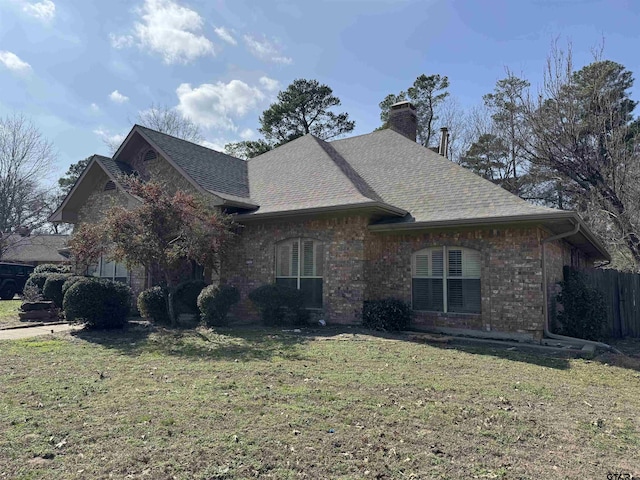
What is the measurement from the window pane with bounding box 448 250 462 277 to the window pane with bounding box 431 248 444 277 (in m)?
0.22

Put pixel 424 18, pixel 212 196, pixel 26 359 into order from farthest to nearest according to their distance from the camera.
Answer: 1. pixel 212 196
2. pixel 424 18
3. pixel 26 359

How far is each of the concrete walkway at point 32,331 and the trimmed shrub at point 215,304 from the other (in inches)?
141

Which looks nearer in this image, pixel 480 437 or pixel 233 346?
pixel 480 437

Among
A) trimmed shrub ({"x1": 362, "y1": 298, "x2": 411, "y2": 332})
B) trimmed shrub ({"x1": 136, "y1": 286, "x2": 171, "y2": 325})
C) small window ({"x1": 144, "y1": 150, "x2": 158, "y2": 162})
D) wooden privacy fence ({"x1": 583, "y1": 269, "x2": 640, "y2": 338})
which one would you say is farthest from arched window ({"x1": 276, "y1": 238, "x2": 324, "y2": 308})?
wooden privacy fence ({"x1": 583, "y1": 269, "x2": 640, "y2": 338})

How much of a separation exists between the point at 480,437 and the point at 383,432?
0.95 m

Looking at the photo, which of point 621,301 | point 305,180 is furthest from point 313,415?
point 621,301

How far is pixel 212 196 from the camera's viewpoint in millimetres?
13133

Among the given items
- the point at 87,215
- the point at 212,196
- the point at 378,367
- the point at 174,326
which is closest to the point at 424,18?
the point at 212,196

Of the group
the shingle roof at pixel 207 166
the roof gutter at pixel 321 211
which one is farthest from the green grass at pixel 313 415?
the shingle roof at pixel 207 166

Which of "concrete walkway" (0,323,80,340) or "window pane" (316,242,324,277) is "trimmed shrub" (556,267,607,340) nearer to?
"window pane" (316,242,324,277)

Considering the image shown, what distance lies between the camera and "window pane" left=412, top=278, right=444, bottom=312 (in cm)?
1111

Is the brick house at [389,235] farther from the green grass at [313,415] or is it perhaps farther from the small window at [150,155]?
the green grass at [313,415]

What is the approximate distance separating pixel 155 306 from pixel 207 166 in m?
6.01

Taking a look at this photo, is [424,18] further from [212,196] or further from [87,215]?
[87,215]
